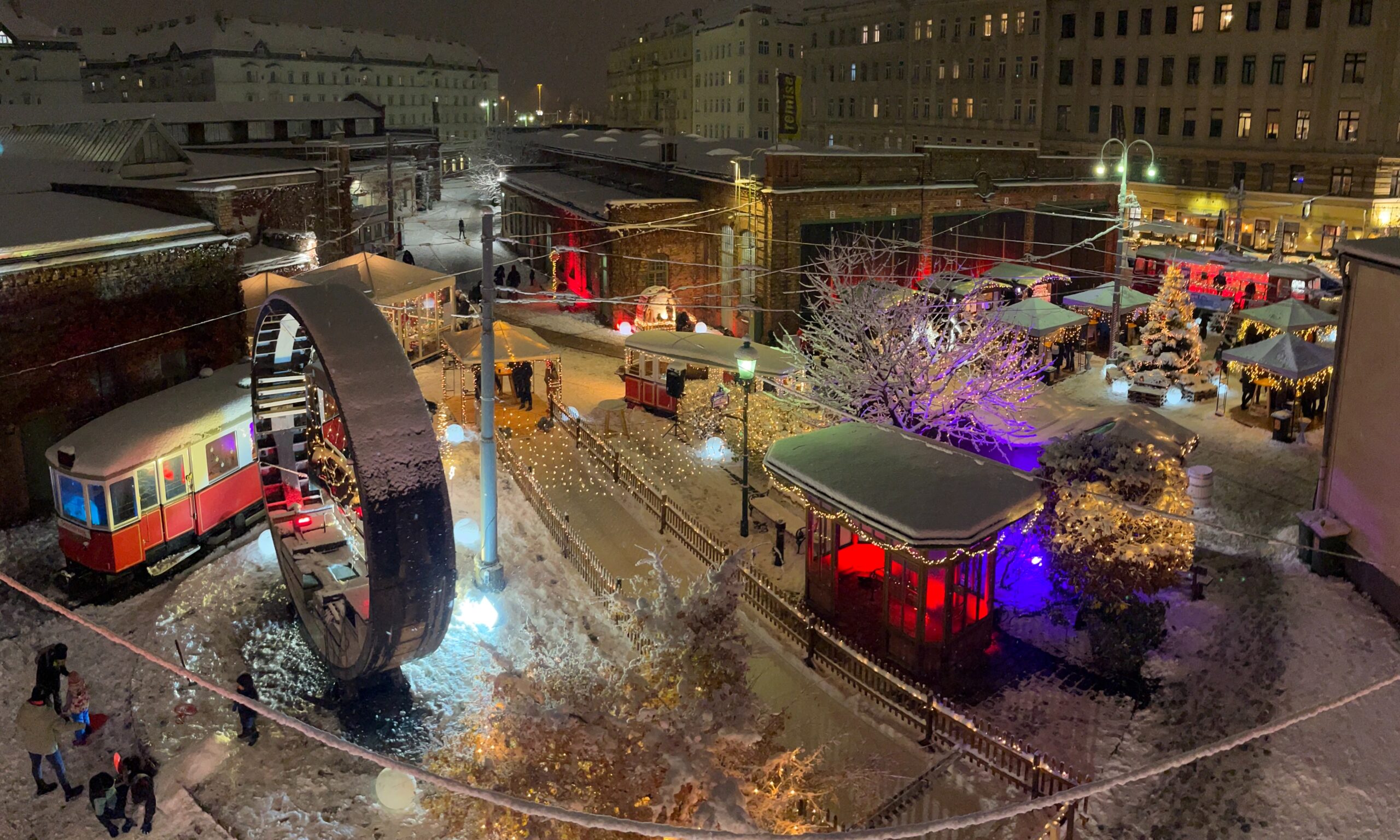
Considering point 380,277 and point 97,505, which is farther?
point 380,277

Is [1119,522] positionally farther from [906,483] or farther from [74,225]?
[74,225]

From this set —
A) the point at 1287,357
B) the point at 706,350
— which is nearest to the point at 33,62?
the point at 706,350

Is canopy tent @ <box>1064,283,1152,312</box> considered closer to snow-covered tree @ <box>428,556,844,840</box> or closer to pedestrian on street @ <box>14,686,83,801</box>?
snow-covered tree @ <box>428,556,844,840</box>

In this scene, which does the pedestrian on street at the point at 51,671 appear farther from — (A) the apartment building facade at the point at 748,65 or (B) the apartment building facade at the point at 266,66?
(A) the apartment building facade at the point at 748,65

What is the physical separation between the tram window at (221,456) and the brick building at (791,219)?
583 inches

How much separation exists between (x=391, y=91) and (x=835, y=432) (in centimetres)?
9091

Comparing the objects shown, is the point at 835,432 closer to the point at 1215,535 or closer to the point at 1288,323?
the point at 1215,535

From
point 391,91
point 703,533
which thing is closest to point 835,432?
point 703,533

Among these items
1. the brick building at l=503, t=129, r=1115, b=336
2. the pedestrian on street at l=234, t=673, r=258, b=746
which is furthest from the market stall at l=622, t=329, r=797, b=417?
the pedestrian on street at l=234, t=673, r=258, b=746

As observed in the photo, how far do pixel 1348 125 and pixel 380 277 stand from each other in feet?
154

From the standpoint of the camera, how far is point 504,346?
25.5m

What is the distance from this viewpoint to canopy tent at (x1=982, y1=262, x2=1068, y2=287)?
115 feet

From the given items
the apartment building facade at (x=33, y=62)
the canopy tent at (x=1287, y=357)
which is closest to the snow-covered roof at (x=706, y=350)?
the canopy tent at (x=1287, y=357)

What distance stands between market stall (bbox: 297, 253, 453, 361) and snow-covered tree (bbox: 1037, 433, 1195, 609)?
18.5m
